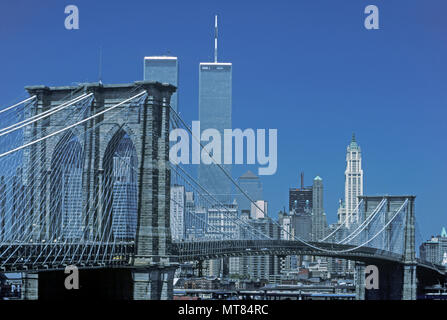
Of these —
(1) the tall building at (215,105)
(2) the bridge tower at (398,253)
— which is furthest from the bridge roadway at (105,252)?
(2) the bridge tower at (398,253)

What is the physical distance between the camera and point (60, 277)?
23.0 meters

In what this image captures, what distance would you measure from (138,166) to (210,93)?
5.46 metres

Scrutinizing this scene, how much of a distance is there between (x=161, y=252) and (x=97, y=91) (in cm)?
577

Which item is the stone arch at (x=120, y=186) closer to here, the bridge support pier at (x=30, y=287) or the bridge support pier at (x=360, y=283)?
the bridge support pier at (x=30, y=287)

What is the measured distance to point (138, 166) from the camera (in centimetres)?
2597

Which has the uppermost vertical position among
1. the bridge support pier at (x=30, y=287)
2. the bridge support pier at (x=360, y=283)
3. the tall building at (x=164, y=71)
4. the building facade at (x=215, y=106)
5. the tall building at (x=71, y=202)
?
the tall building at (x=164, y=71)

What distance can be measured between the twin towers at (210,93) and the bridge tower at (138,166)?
1097 mm

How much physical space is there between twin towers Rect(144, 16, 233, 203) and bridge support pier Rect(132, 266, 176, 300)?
538 cm

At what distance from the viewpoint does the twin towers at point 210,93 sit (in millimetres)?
22578

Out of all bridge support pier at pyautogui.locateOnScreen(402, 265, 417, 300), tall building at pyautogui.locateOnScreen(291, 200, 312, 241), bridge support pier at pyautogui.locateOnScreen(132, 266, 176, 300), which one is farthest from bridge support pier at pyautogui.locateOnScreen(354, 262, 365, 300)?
bridge support pier at pyautogui.locateOnScreen(132, 266, 176, 300)

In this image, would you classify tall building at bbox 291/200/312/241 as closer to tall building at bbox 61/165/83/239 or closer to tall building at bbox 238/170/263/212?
tall building at bbox 238/170/263/212

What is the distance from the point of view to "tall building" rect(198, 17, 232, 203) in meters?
22.2

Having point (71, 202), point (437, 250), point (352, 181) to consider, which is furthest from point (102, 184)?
point (437, 250)
